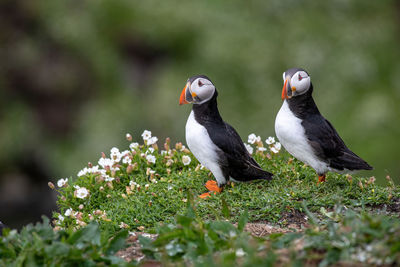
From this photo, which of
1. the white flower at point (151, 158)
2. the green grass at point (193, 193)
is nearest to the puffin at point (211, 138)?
the green grass at point (193, 193)

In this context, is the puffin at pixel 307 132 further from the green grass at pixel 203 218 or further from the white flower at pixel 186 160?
the white flower at pixel 186 160

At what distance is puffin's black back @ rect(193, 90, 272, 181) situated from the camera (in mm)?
4770

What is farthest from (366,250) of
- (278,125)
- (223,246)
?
(278,125)

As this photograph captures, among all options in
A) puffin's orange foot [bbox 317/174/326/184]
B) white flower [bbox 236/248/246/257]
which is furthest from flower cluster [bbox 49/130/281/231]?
white flower [bbox 236/248/246/257]

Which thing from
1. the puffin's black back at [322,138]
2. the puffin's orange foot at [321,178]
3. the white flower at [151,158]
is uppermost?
the white flower at [151,158]

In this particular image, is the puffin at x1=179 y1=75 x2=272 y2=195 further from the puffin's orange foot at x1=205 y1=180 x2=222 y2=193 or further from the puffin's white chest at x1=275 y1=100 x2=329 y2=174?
the puffin's white chest at x1=275 y1=100 x2=329 y2=174

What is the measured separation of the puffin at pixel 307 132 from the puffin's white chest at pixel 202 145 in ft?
2.02

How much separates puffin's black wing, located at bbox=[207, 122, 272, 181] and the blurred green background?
4120 millimetres

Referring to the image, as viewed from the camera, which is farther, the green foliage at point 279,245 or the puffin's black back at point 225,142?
the puffin's black back at point 225,142

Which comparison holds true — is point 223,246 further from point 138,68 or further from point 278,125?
point 138,68

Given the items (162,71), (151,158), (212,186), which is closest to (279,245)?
(212,186)

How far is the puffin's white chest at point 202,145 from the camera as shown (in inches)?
187

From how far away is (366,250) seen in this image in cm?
323

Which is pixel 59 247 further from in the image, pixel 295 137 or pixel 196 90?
pixel 295 137
